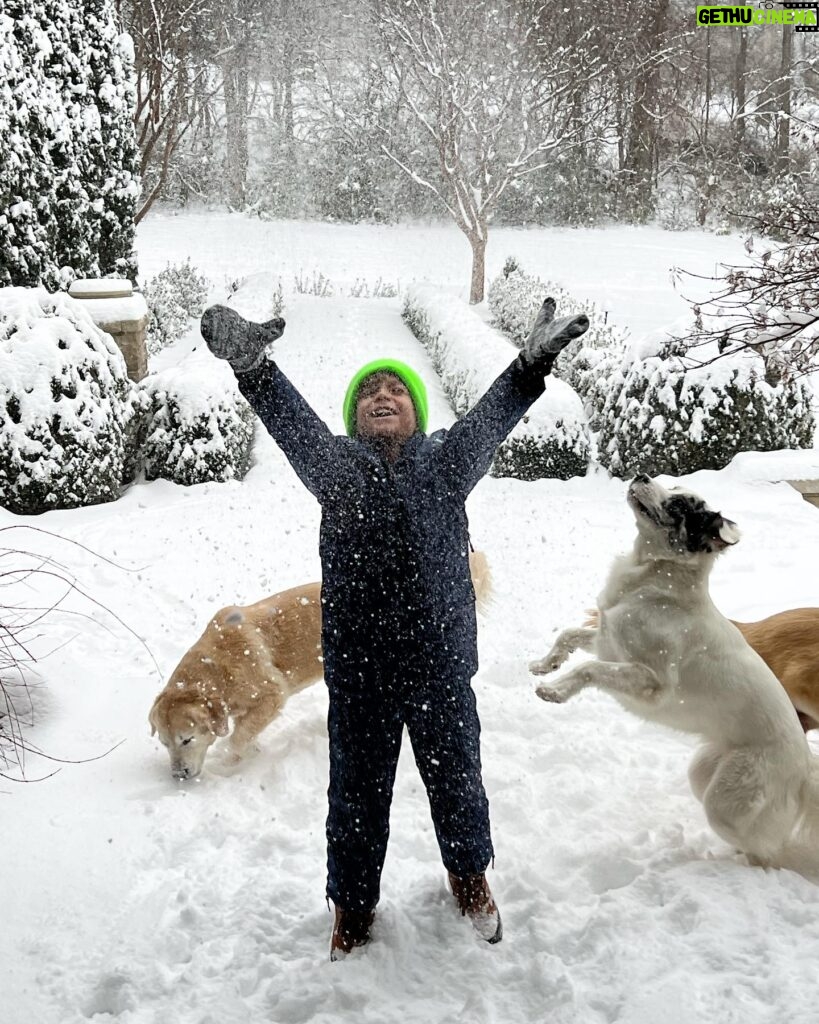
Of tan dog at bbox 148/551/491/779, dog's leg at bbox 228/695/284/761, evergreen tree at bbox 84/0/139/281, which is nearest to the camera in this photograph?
tan dog at bbox 148/551/491/779

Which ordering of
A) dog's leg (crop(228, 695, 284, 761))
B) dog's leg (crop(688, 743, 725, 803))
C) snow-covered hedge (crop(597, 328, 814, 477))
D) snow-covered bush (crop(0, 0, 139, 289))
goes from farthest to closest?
snow-covered bush (crop(0, 0, 139, 289)) < snow-covered hedge (crop(597, 328, 814, 477)) < dog's leg (crop(228, 695, 284, 761)) < dog's leg (crop(688, 743, 725, 803))

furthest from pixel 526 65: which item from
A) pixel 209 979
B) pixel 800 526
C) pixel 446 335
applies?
pixel 209 979

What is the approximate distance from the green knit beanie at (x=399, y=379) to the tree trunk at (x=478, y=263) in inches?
509

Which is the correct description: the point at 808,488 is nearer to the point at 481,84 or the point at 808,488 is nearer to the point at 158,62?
the point at 481,84

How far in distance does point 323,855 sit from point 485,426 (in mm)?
1684

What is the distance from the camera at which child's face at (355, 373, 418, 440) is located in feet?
7.96

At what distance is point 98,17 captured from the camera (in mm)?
9422

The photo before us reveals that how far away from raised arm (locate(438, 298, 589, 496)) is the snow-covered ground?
56.2 inches

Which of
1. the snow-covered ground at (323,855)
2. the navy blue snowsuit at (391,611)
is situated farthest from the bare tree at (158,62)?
the navy blue snowsuit at (391,611)

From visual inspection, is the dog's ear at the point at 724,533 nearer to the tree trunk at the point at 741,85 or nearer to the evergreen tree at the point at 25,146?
the evergreen tree at the point at 25,146

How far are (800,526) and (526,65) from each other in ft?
41.0

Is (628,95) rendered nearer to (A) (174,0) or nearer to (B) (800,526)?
(A) (174,0)

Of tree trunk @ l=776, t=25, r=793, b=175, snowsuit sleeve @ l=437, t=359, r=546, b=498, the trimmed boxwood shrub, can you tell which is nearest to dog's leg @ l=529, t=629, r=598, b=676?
snowsuit sleeve @ l=437, t=359, r=546, b=498

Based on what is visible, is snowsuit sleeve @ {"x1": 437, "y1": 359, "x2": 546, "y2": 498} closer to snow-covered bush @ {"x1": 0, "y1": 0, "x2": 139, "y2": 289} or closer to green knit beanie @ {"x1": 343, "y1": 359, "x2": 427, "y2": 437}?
green knit beanie @ {"x1": 343, "y1": 359, "x2": 427, "y2": 437}
